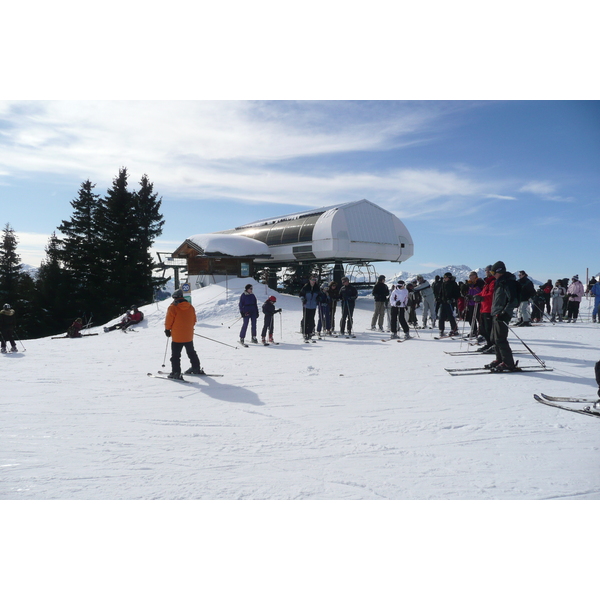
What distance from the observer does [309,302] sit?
11891 mm

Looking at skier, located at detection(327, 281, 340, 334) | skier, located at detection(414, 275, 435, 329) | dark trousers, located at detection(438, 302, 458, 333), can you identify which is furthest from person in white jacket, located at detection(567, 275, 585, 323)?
skier, located at detection(327, 281, 340, 334)

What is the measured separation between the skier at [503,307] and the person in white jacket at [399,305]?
3944 millimetres

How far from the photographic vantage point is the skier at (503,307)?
6.93 metres

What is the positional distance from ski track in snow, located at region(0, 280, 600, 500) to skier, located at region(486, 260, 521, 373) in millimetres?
305

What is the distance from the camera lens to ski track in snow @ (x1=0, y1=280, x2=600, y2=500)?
11.0 feet

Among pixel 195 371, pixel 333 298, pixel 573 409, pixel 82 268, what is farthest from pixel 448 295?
pixel 82 268

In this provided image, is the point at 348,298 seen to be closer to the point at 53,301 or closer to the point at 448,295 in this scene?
the point at 448,295

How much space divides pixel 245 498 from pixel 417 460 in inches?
62.5

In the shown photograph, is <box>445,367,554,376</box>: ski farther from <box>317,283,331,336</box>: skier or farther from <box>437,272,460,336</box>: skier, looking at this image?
<box>317,283,331,336</box>: skier

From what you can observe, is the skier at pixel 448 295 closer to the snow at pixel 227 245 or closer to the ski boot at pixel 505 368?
the ski boot at pixel 505 368

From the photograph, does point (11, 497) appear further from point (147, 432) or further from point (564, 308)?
point (564, 308)

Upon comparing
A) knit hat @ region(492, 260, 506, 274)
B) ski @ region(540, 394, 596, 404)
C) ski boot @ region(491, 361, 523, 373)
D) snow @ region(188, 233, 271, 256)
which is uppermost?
snow @ region(188, 233, 271, 256)

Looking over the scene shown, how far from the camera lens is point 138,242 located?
97.1ft

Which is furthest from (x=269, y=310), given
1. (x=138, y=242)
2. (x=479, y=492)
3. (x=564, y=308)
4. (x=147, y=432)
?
(x=138, y=242)
